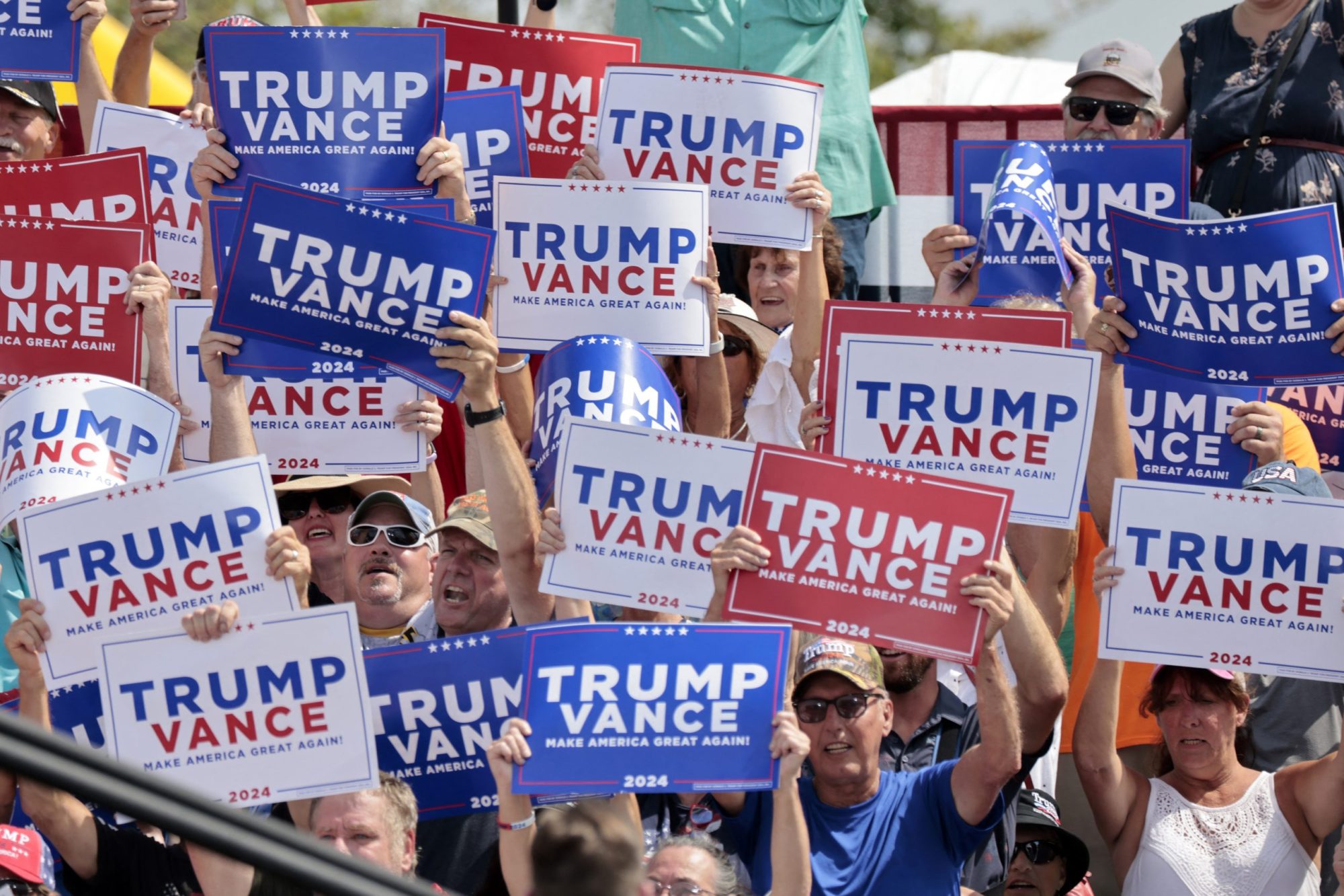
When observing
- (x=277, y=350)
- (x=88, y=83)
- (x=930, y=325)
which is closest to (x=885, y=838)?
(x=930, y=325)

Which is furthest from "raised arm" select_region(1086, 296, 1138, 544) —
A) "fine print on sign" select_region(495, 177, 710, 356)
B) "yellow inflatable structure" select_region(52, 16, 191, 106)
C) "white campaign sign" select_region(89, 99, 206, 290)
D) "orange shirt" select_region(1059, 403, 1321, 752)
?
"yellow inflatable structure" select_region(52, 16, 191, 106)

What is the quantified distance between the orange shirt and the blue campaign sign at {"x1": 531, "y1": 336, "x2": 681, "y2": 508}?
1431 millimetres

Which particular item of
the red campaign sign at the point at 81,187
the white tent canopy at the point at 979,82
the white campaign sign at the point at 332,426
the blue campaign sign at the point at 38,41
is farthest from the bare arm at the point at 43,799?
the white tent canopy at the point at 979,82

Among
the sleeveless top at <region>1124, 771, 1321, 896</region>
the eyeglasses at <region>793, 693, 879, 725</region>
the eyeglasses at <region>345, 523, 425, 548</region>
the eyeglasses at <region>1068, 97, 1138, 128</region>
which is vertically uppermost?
the eyeglasses at <region>1068, 97, 1138, 128</region>

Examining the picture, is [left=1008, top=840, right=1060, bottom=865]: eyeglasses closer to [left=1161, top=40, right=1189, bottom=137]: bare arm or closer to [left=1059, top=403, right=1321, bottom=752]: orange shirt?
[left=1059, top=403, right=1321, bottom=752]: orange shirt

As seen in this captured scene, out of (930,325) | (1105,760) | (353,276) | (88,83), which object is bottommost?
(1105,760)

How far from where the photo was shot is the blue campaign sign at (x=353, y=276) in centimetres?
558

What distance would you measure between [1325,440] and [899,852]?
8.39 ft

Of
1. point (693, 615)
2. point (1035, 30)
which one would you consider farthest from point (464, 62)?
point (1035, 30)

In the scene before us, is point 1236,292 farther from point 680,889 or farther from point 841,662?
point 680,889

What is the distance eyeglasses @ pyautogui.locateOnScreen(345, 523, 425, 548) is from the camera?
6211mm

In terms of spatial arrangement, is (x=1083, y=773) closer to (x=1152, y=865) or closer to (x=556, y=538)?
(x=1152, y=865)

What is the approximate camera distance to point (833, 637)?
5160 millimetres

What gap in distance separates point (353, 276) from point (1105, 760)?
8.12ft
